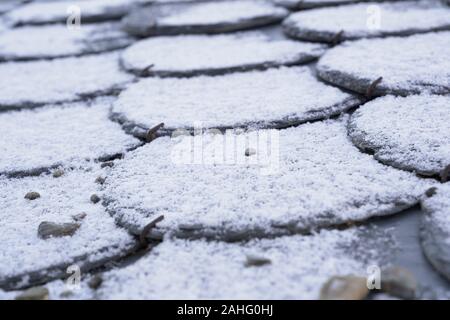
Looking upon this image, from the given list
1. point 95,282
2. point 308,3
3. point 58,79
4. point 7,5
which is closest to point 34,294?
point 95,282

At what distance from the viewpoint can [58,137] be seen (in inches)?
49.4

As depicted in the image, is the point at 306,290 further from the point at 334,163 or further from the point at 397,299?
the point at 334,163

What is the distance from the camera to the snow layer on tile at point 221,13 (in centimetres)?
186

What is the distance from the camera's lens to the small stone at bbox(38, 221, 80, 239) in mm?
890

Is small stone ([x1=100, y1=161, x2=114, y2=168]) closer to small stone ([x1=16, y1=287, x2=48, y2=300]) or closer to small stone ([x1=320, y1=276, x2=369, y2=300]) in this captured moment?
small stone ([x1=16, y1=287, x2=48, y2=300])

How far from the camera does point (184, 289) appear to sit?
74cm

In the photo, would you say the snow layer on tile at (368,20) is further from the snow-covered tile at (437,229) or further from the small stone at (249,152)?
the snow-covered tile at (437,229)

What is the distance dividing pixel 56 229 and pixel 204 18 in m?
1.23

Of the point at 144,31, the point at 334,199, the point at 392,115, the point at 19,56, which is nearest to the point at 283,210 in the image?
the point at 334,199

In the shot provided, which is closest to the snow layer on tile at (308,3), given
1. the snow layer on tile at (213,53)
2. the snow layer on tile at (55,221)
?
the snow layer on tile at (213,53)

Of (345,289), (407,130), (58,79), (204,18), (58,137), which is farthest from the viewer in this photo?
(204,18)

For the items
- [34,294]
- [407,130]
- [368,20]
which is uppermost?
[368,20]

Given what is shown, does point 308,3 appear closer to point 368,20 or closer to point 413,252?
point 368,20

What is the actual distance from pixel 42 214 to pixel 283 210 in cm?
46
